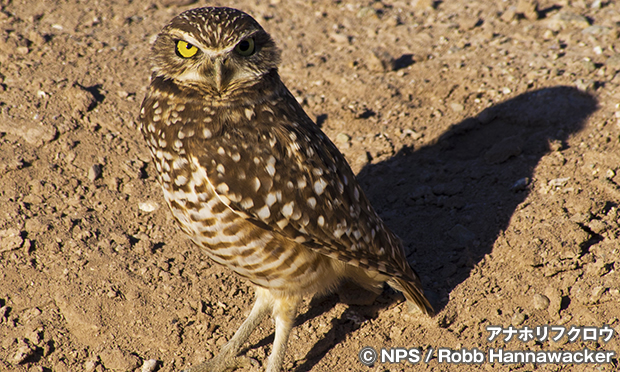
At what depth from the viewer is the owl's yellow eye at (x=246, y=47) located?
11.8 ft

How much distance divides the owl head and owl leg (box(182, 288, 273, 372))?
5.33ft

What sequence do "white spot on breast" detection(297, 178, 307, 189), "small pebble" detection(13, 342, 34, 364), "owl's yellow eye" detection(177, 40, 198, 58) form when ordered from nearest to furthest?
"owl's yellow eye" detection(177, 40, 198, 58) < "white spot on breast" detection(297, 178, 307, 189) < "small pebble" detection(13, 342, 34, 364)

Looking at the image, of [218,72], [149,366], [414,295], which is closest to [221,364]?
[149,366]

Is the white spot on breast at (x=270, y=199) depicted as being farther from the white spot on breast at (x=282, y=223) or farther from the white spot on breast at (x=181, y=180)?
the white spot on breast at (x=181, y=180)

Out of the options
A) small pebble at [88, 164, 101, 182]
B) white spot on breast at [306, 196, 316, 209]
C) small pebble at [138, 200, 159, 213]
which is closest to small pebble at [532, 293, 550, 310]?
white spot on breast at [306, 196, 316, 209]

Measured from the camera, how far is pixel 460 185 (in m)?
5.23

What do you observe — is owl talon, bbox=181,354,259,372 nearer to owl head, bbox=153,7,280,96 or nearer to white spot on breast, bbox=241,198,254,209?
white spot on breast, bbox=241,198,254,209

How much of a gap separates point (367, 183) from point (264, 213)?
2.14m

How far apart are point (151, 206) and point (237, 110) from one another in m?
1.81

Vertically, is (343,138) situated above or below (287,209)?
below

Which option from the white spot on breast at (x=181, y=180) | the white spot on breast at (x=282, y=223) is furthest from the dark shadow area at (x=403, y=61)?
the white spot on breast at (x=181, y=180)

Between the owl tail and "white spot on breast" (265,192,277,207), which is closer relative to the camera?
"white spot on breast" (265,192,277,207)

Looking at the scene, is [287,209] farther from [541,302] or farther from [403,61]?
[403,61]

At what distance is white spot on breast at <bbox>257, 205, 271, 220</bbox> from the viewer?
3.54 meters
